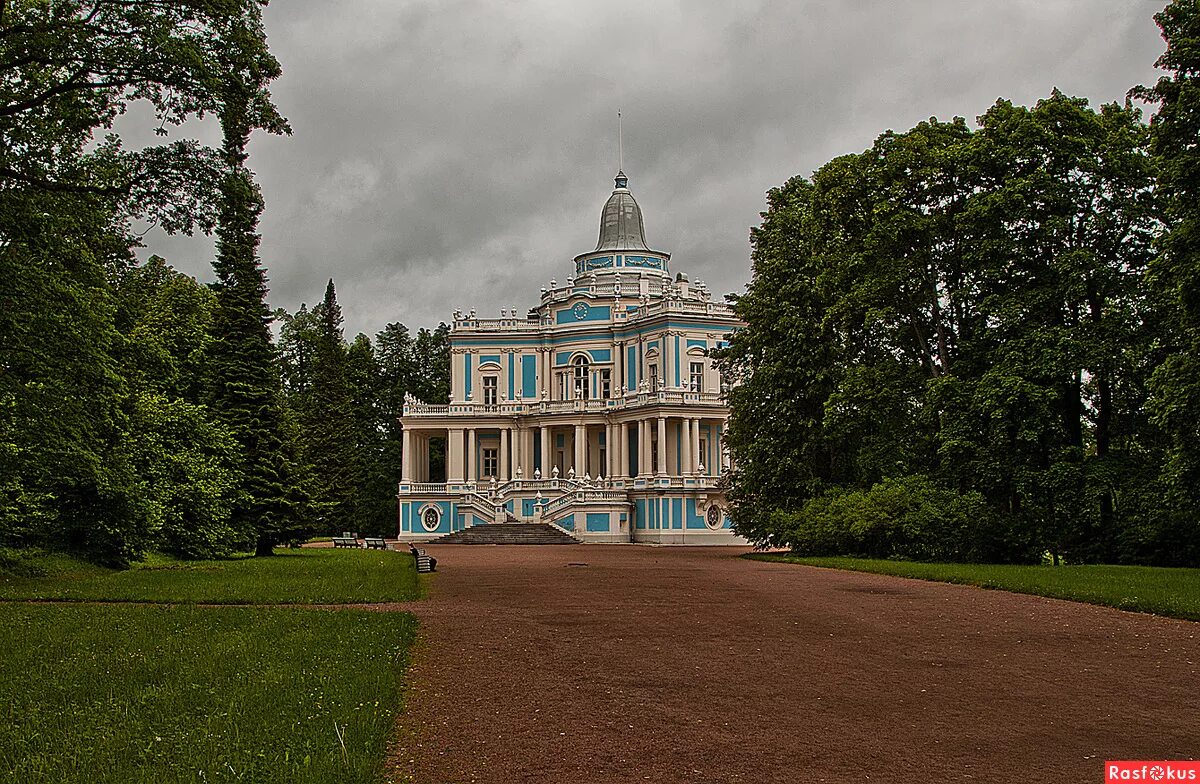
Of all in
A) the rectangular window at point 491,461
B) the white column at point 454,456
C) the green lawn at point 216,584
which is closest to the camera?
the green lawn at point 216,584

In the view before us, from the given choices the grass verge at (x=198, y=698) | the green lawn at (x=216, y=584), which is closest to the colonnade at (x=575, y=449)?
the green lawn at (x=216, y=584)

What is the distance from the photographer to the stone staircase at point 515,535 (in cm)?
4981

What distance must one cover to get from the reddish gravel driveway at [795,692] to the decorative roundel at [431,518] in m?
43.0

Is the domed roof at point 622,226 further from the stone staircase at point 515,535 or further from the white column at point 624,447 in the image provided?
the stone staircase at point 515,535

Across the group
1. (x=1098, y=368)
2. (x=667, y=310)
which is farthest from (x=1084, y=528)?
(x=667, y=310)

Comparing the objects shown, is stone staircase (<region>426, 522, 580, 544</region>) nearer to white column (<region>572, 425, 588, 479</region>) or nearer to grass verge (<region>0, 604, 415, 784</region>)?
white column (<region>572, 425, 588, 479</region>)

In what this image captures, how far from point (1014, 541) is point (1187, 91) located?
1034 cm

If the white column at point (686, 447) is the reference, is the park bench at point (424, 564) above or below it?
below

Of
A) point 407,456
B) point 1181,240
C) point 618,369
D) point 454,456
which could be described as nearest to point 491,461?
point 454,456

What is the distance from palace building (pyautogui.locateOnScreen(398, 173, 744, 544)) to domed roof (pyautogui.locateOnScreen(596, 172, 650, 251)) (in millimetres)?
93

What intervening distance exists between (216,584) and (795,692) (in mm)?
12401

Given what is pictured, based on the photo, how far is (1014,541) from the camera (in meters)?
25.7

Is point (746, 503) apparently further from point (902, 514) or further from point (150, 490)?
point (150, 490)

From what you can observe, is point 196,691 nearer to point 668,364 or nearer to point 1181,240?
point 1181,240
